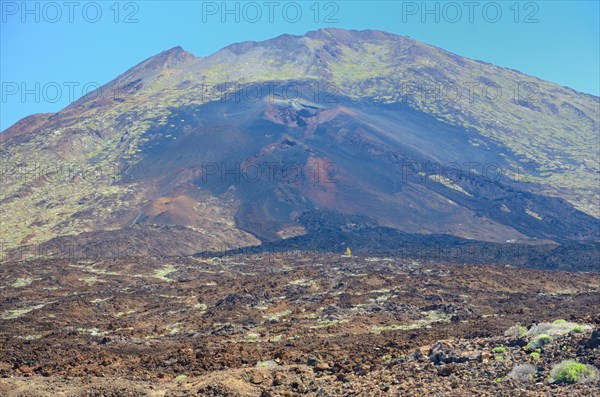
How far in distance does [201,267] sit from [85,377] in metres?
44.1

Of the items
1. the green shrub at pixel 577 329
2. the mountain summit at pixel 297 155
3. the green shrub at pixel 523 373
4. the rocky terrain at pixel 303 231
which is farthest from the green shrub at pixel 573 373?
the mountain summit at pixel 297 155

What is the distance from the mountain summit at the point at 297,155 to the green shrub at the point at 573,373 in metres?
65.2

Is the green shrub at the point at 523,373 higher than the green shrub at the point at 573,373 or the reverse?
the reverse

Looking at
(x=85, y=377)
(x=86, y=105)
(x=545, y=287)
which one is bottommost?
(x=545, y=287)

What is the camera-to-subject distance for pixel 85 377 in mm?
20891

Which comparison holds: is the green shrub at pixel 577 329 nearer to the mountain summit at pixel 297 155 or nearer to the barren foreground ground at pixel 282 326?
the barren foreground ground at pixel 282 326

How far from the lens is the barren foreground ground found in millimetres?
18188

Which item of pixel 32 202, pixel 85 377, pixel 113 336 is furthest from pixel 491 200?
pixel 85 377

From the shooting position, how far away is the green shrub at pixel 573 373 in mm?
15328

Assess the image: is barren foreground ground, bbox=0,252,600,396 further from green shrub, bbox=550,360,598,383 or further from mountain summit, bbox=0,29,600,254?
mountain summit, bbox=0,29,600,254

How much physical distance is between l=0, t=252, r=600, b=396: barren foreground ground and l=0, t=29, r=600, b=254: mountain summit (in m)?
23.5

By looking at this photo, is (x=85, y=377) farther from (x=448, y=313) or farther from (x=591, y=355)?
(x=448, y=313)

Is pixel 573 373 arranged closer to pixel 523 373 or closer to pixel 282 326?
pixel 523 373

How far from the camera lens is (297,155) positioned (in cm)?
11062
